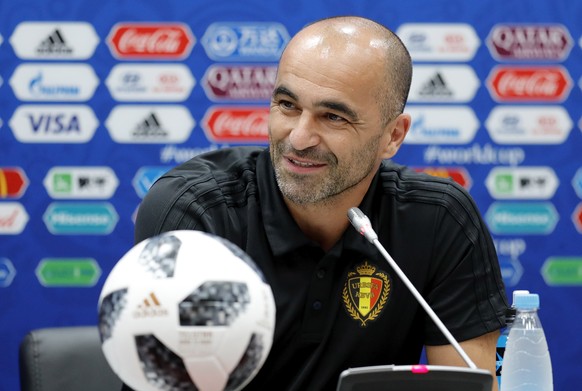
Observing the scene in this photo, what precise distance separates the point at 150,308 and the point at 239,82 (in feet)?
7.42

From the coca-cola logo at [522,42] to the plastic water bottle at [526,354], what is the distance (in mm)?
1795

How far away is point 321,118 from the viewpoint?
5.43 ft

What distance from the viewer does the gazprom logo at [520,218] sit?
3.27 metres

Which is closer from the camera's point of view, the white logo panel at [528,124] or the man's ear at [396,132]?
the man's ear at [396,132]

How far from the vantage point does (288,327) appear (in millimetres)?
1667

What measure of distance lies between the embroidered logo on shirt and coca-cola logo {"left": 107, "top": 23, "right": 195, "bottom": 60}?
1703 mm

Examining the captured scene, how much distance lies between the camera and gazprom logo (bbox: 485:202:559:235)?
3.27m

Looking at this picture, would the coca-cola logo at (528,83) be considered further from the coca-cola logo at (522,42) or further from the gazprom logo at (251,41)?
the gazprom logo at (251,41)

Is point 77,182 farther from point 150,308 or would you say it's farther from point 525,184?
point 150,308

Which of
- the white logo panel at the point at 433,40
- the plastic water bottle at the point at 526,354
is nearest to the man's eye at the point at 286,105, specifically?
the plastic water bottle at the point at 526,354

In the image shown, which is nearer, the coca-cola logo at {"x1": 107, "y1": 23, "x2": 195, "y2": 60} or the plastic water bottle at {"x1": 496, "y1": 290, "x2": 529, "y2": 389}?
the plastic water bottle at {"x1": 496, "y1": 290, "x2": 529, "y2": 389}

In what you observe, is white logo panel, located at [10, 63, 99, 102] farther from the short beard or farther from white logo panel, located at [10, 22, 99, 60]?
the short beard

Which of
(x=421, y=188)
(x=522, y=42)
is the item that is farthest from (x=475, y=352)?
(x=522, y=42)

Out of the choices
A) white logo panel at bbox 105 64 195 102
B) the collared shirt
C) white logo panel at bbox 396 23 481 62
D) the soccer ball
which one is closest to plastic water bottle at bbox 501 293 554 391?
the collared shirt
